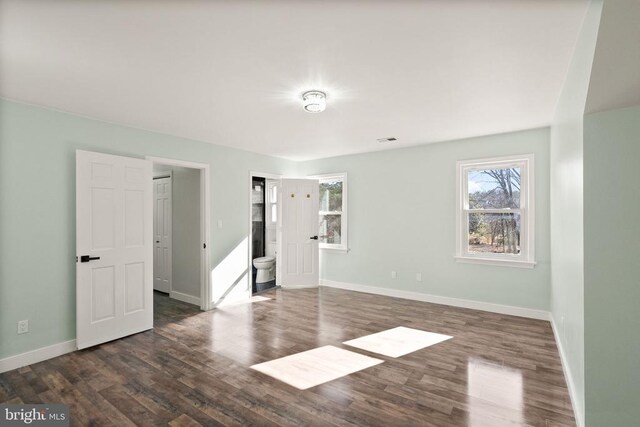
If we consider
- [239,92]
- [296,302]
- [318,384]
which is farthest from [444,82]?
[296,302]

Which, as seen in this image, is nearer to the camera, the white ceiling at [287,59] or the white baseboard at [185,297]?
the white ceiling at [287,59]

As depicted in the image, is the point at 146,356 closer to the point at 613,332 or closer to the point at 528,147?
the point at 613,332

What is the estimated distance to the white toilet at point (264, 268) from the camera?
6176mm

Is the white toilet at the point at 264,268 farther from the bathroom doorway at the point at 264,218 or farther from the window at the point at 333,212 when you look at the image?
the window at the point at 333,212

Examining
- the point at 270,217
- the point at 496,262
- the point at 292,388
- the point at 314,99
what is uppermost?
the point at 314,99

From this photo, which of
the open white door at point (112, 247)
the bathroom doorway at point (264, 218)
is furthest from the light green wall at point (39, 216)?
the bathroom doorway at point (264, 218)

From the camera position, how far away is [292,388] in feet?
7.94

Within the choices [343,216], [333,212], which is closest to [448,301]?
[343,216]

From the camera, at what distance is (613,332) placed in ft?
5.58

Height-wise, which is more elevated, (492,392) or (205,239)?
(205,239)

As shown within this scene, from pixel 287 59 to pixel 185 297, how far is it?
4212mm

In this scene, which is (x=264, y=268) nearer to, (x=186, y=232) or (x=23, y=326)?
(x=186, y=232)

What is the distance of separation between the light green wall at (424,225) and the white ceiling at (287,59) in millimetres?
958

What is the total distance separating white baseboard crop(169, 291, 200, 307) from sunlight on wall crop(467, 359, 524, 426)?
12.7ft
